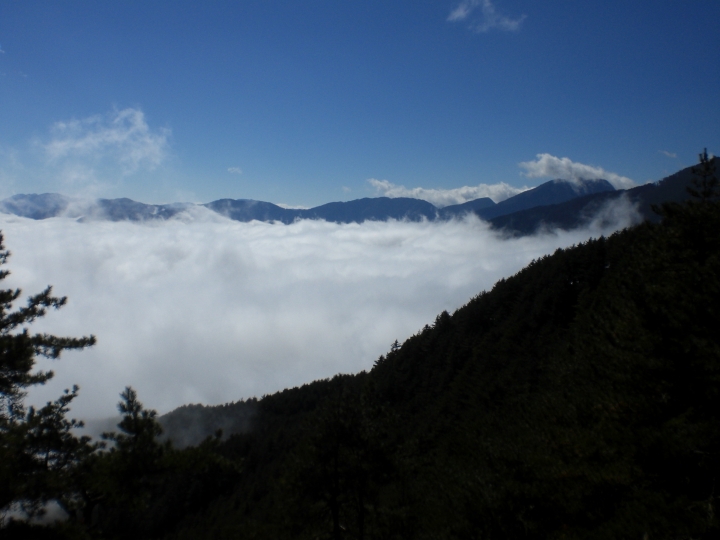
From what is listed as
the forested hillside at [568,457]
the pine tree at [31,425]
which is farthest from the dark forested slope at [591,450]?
the pine tree at [31,425]

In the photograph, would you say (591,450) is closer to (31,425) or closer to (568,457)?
(568,457)

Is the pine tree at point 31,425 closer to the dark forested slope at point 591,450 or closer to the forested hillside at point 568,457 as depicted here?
the forested hillside at point 568,457

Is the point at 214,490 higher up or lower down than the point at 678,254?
lower down

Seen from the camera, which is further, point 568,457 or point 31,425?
point 568,457

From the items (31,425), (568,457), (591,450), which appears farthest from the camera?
(568,457)

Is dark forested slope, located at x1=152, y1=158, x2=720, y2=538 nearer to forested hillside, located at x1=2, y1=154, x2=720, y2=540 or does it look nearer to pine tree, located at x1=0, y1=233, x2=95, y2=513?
forested hillside, located at x1=2, y1=154, x2=720, y2=540

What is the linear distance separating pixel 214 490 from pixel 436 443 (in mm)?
41750

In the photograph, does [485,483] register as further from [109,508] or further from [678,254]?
[109,508]

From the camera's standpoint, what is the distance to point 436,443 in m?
35.8

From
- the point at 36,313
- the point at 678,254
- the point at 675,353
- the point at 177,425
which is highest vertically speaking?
the point at 36,313

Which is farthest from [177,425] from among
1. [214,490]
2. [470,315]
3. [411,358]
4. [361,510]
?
[361,510]

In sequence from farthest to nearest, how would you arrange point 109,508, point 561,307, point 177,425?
1. point 177,425
2. point 561,307
3. point 109,508

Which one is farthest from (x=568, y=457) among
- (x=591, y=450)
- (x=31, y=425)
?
(x=31, y=425)

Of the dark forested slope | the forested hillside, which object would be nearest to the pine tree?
the forested hillside
